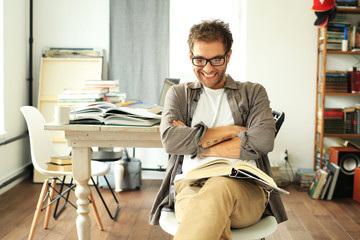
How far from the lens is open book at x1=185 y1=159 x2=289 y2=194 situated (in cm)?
167

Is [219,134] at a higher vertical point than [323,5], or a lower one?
lower

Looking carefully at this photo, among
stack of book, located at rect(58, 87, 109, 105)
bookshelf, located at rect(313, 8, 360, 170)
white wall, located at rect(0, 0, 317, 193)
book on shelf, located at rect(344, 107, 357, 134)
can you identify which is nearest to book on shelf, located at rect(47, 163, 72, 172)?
stack of book, located at rect(58, 87, 109, 105)

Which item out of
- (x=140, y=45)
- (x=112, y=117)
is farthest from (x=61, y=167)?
(x=140, y=45)

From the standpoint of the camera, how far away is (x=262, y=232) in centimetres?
169

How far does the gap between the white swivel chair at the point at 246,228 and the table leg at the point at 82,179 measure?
0.66 meters

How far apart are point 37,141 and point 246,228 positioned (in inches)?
69.4

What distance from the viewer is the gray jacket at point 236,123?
76.2 inches

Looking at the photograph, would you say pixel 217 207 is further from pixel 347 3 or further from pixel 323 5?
pixel 347 3

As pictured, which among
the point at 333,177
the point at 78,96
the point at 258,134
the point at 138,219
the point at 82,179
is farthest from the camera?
the point at 333,177

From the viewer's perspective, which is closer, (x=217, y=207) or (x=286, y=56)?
(x=217, y=207)

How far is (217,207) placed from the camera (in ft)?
5.17

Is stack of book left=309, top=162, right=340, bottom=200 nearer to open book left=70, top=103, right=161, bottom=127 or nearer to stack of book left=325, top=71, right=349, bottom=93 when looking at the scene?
stack of book left=325, top=71, right=349, bottom=93

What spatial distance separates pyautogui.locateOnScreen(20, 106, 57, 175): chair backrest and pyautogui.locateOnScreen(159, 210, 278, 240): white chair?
1.32 meters

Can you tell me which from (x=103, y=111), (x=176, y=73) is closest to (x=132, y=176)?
(x=176, y=73)
